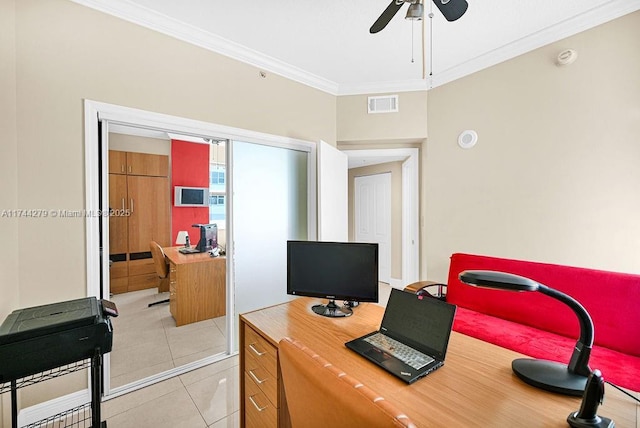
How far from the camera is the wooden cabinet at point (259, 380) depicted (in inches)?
50.6

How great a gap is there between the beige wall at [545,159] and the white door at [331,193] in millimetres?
1030

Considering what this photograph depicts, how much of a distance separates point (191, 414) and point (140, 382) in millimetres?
631

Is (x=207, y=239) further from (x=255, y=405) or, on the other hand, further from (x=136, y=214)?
(x=255, y=405)

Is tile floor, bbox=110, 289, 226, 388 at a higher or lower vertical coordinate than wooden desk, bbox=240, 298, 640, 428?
lower

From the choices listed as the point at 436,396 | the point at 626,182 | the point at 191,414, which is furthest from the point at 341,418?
the point at 626,182

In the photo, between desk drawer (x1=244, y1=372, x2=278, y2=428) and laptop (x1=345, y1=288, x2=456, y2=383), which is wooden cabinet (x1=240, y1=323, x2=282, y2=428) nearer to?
desk drawer (x1=244, y1=372, x2=278, y2=428)

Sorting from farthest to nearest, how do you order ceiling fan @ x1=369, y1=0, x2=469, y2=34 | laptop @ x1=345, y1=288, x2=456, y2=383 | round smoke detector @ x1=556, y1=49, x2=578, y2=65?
round smoke detector @ x1=556, y1=49, x2=578, y2=65
ceiling fan @ x1=369, y1=0, x2=469, y2=34
laptop @ x1=345, y1=288, x2=456, y2=383

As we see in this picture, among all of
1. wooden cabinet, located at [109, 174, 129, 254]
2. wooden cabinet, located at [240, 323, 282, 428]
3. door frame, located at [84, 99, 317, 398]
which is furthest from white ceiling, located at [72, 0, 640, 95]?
wooden cabinet, located at [109, 174, 129, 254]

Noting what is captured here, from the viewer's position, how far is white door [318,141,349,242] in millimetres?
2908

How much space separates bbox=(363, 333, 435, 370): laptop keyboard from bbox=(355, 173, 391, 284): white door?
3.61 meters

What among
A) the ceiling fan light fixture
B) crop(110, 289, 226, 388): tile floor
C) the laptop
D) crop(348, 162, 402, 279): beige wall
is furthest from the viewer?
crop(348, 162, 402, 279): beige wall

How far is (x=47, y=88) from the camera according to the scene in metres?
1.79

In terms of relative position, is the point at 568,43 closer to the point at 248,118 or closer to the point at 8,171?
the point at 248,118

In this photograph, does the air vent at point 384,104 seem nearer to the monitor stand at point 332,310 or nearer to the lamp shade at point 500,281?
the monitor stand at point 332,310
